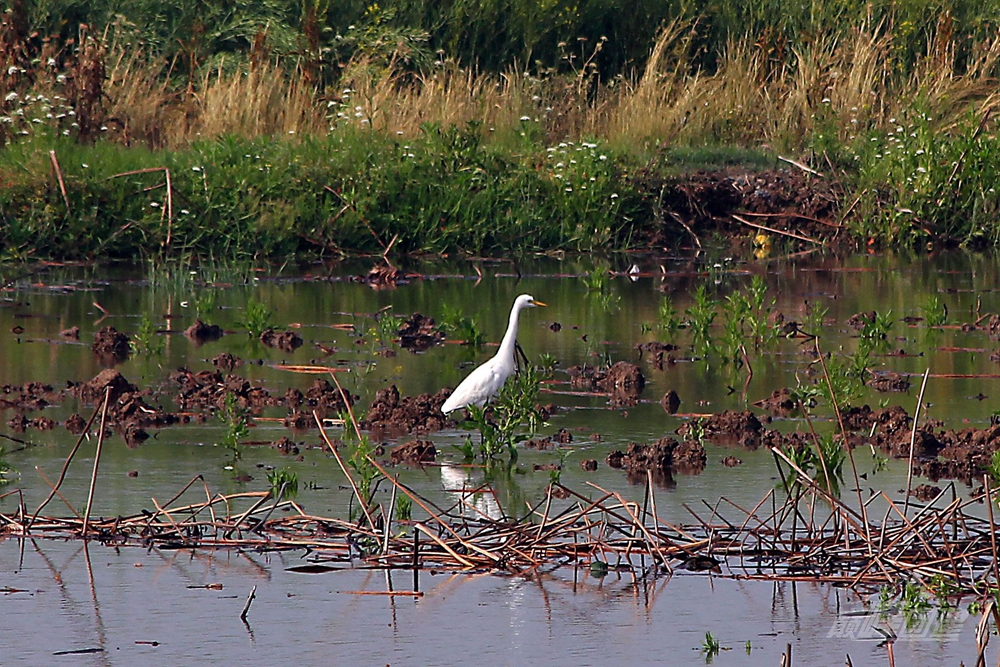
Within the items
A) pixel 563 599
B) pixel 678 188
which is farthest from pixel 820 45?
pixel 563 599

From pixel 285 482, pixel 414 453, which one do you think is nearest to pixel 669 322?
pixel 414 453

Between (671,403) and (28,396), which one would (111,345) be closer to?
(28,396)

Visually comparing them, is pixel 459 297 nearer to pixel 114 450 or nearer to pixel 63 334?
pixel 63 334

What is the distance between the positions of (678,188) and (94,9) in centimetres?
1053

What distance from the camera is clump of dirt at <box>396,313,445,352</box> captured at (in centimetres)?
1242

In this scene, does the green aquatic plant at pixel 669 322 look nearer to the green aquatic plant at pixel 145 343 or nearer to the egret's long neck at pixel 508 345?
the egret's long neck at pixel 508 345

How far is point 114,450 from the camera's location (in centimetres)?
886

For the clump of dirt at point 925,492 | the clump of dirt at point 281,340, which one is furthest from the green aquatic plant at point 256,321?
the clump of dirt at point 925,492

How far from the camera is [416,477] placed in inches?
326

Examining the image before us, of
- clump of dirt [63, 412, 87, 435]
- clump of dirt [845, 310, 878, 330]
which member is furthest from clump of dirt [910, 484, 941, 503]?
clump of dirt [845, 310, 878, 330]

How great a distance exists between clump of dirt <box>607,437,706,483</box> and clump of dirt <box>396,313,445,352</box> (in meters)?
3.93

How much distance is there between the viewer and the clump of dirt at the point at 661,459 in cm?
840

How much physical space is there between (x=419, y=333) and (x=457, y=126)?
8650 mm

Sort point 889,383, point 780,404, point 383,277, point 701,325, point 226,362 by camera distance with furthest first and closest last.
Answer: point 383,277 → point 701,325 → point 226,362 → point 889,383 → point 780,404
